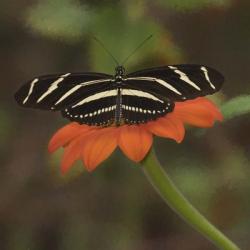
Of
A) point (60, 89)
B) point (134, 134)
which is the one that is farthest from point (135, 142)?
point (60, 89)

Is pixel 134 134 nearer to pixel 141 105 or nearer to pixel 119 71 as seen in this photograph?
pixel 141 105

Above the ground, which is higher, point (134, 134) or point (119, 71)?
point (119, 71)

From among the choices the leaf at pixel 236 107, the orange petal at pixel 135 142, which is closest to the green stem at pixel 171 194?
the orange petal at pixel 135 142

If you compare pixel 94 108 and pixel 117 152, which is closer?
pixel 94 108

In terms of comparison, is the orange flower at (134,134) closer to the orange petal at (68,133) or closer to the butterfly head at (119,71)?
the orange petal at (68,133)

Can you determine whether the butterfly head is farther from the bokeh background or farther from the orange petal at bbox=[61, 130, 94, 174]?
the orange petal at bbox=[61, 130, 94, 174]

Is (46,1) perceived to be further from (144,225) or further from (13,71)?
(144,225)
